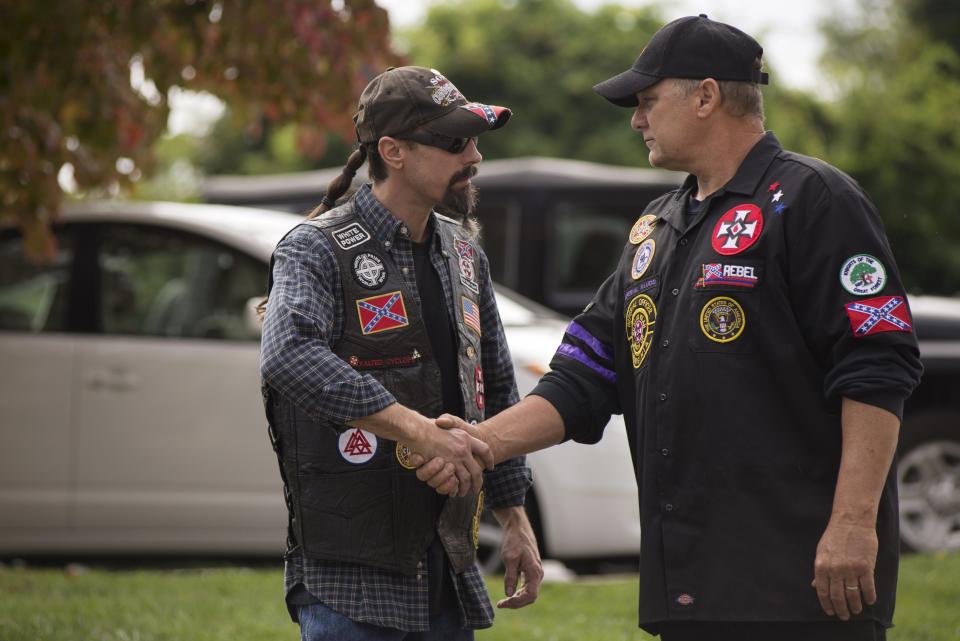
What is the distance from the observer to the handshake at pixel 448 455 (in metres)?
3.00

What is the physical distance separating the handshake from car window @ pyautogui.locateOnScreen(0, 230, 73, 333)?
4228 mm

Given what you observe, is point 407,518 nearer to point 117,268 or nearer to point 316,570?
point 316,570

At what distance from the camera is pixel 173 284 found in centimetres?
694

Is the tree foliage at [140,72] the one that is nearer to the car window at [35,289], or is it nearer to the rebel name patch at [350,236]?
the car window at [35,289]

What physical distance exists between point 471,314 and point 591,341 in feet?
1.14

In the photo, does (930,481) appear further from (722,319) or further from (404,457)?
(404,457)

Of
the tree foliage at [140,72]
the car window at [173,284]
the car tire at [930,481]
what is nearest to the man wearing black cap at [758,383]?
the tree foliage at [140,72]

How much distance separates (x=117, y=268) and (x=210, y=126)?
25.2 m

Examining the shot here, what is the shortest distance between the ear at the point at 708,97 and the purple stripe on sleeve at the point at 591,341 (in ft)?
2.06

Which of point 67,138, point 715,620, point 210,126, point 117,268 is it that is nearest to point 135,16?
point 67,138

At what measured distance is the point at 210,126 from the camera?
3145cm

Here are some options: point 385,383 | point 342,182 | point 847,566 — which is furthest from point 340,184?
point 847,566

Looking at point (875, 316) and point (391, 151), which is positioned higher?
point (391, 151)

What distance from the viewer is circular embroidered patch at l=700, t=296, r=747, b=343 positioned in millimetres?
2947
